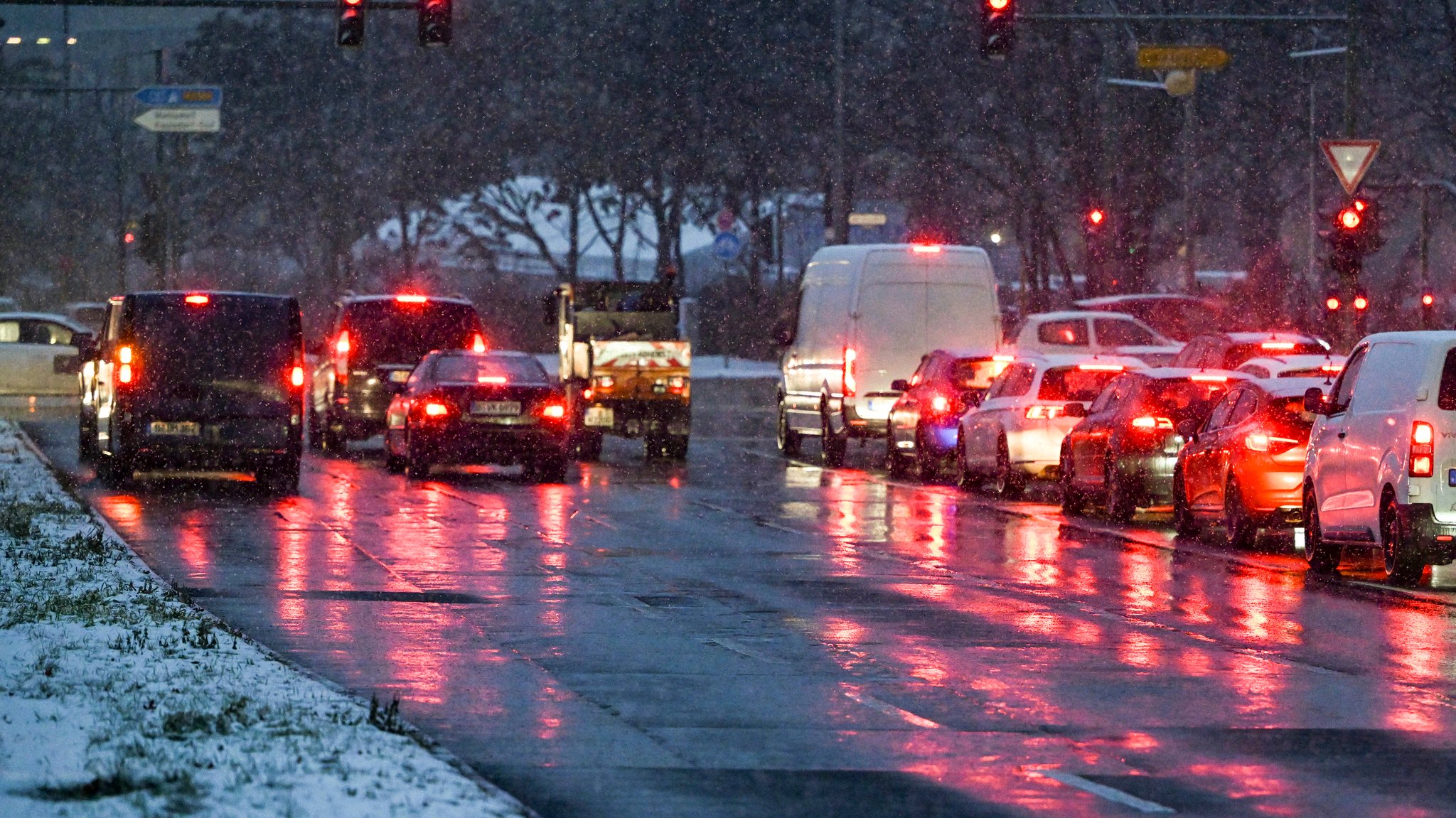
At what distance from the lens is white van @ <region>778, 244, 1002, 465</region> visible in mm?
32000

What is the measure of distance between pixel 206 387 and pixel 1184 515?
983 cm

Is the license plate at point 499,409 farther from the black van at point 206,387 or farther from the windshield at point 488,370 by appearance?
the black van at point 206,387

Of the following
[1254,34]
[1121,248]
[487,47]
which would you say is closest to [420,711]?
[1121,248]

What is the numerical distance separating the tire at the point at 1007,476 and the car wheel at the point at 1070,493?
1.80 meters

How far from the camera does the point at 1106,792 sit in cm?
879

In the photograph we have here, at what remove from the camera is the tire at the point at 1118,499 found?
22859 millimetres

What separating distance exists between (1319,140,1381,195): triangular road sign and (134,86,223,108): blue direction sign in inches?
737

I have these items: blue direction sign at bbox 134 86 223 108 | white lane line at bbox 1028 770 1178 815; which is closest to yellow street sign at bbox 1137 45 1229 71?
blue direction sign at bbox 134 86 223 108

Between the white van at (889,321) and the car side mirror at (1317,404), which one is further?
the white van at (889,321)

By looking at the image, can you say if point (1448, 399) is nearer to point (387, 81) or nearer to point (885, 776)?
point (885, 776)

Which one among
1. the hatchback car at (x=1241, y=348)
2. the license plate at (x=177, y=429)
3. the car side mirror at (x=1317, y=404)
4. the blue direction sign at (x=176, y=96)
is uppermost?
the blue direction sign at (x=176, y=96)

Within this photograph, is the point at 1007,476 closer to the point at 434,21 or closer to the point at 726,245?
the point at 434,21

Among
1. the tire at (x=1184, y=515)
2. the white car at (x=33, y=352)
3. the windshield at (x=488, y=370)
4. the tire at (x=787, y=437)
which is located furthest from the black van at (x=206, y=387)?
the white car at (x=33, y=352)

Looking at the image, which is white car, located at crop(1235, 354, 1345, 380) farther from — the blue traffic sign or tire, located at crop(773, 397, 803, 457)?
the blue traffic sign
